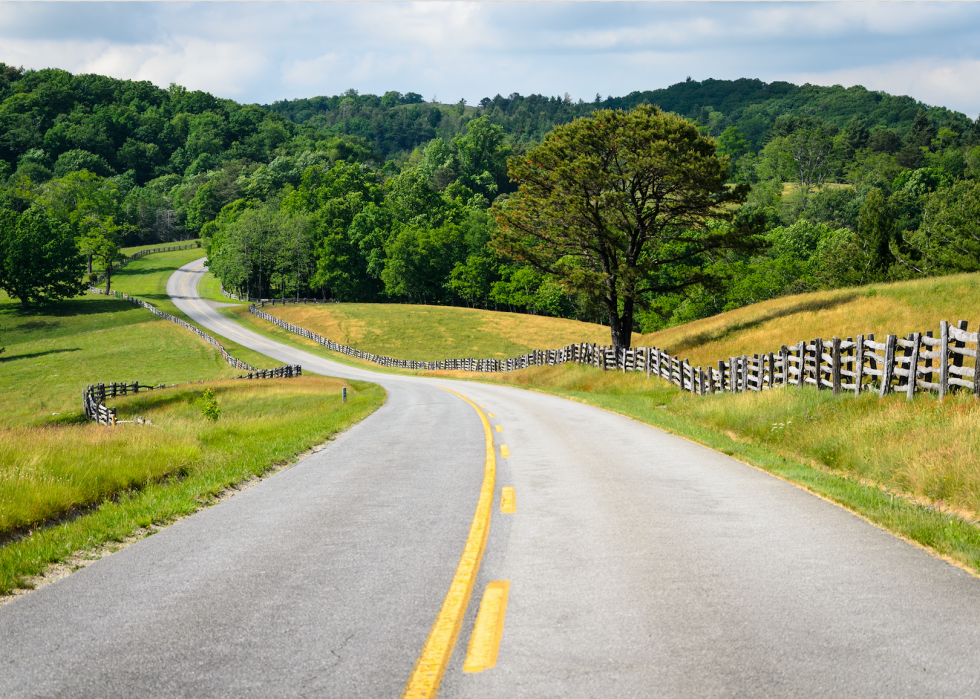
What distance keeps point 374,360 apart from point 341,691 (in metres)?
72.9

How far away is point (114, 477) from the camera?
419 inches

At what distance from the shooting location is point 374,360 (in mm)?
75750

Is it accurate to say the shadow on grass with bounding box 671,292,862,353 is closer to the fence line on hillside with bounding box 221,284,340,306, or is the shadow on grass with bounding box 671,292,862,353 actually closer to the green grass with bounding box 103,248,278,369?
the green grass with bounding box 103,248,278,369

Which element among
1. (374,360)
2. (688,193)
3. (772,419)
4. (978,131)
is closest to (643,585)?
(772,419)

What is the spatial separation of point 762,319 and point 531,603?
37.3m

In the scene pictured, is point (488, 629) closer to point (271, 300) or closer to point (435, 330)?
point (435, 330)

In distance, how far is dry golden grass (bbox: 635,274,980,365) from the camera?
97.2ft

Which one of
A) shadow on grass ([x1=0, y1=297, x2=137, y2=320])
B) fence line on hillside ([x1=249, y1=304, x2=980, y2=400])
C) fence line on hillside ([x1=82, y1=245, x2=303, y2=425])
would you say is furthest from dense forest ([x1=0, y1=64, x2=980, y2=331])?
fence line on hillside ([x1=82, y1=245, x2=303, y2=425])

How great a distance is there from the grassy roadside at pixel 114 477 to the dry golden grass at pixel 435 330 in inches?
2395

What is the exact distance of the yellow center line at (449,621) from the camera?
12.9ft

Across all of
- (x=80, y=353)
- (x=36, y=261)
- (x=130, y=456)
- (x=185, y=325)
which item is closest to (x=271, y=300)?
(x=185, y=325)

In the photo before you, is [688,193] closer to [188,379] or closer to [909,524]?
[909,524]

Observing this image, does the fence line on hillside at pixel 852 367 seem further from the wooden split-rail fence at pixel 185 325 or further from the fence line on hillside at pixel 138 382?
the wooden split-rail fence at pixel 185 325

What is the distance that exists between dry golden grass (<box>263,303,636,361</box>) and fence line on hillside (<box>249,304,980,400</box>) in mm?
45788
